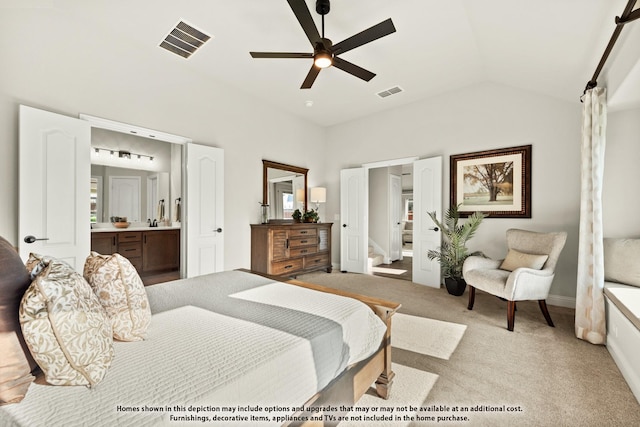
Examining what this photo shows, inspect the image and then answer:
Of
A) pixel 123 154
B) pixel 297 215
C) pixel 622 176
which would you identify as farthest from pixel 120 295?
pixel 123 154

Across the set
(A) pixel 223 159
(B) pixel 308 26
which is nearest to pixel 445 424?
(B) pixel 308 26

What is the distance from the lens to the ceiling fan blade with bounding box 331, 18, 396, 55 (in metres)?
2.17

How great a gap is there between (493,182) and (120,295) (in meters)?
4.50

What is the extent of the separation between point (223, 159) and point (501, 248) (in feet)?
13.7

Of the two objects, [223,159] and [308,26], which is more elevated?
[308,26]

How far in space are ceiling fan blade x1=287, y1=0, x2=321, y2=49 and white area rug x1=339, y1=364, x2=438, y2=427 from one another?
8.66 ft

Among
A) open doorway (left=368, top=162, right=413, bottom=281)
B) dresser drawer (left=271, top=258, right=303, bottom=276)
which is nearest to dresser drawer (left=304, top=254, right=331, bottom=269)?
dresser drawer (left=271, top=258, right=303, bottom=276)

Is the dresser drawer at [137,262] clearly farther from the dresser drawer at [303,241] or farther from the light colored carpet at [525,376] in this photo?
the light colored carpet at [525,376]

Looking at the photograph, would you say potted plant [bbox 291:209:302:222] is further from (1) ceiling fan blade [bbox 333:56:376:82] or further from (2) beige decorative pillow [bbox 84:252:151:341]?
(2) beige decorative pillow [bbox 84:252:151:341]

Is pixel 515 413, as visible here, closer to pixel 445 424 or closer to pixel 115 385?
pixel 445 424

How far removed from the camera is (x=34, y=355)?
806 millimetres

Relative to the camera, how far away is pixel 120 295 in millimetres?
1184

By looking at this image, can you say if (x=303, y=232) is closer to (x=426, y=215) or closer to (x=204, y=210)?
(x=204, y=210)

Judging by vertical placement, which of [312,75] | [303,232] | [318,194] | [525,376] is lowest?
[525,376]
